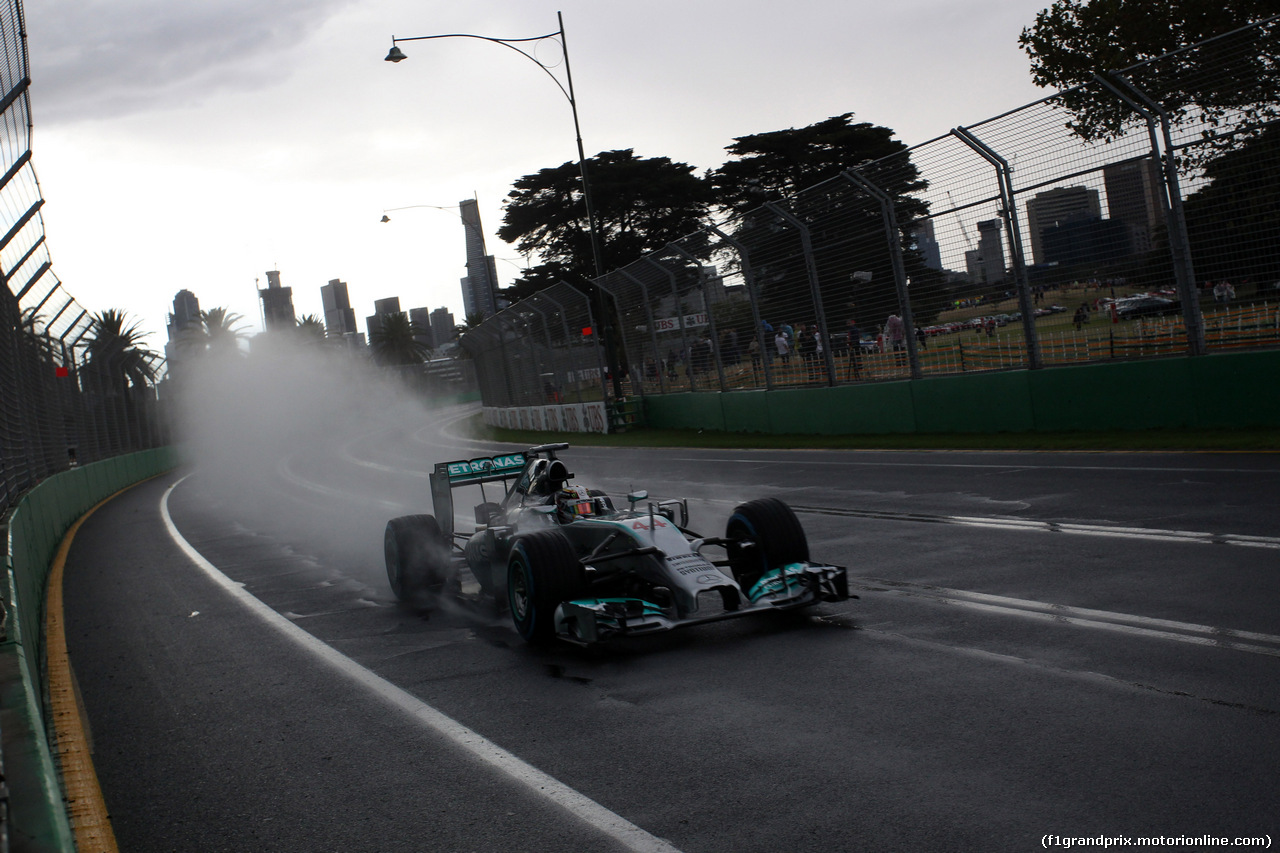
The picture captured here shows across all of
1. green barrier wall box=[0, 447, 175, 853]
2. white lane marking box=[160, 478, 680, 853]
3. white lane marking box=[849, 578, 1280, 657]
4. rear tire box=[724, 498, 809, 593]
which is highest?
green barrier wall box=[0, 447, 175, 853]

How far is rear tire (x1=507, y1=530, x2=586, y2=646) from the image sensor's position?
6.56 m

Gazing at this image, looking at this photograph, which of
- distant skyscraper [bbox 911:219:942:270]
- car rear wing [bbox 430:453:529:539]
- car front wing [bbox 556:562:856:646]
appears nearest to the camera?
car front wing [bbox 556:562:856:646]

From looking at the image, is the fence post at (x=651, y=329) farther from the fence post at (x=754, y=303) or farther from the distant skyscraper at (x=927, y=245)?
the distant skyscraper at (x=927, y=245)

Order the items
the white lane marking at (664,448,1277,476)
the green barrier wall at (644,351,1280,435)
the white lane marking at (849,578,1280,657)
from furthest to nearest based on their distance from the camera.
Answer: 1. the green barrier wall at (644,351,1280,435)
2. the white lane marking at (664,448,1277,476)
3. the white lane marking at (849,578,1280,657)

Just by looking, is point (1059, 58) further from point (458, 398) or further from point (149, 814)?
point (458, 398)

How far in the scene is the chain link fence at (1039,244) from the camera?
12.4m

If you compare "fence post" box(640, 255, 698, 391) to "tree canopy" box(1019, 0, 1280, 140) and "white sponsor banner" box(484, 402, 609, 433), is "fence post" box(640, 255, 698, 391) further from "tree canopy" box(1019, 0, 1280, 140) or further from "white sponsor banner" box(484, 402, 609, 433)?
"tree canopy" box(1019, 0, 1280, 140)

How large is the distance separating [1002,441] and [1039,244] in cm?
273

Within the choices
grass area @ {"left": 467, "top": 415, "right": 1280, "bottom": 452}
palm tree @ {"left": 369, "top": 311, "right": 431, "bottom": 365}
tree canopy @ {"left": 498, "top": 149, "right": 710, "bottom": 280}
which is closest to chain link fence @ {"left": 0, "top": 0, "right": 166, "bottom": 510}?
grass area @ {"left": 467, "top": 415, "right": 1280, "bottom": 452}

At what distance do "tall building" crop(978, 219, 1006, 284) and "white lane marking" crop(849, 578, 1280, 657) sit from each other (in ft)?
31.2

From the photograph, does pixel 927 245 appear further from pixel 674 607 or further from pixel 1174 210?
pixel 674 607

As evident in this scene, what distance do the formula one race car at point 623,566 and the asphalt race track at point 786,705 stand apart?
20 cm

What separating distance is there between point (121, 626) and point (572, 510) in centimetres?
410

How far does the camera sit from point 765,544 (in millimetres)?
7105
